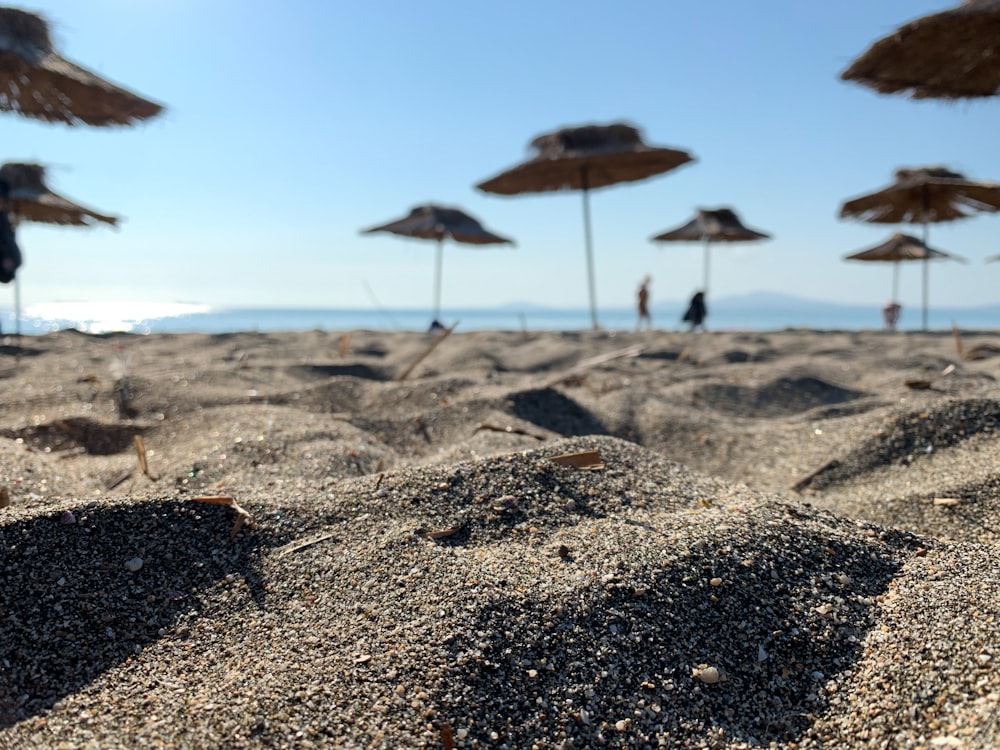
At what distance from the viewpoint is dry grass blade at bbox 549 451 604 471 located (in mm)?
1669

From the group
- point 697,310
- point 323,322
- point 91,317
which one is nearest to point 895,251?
point 697,310

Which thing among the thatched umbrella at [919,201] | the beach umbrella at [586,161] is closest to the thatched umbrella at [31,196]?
the beach umbrella at [586,161]

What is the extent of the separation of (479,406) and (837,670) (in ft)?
6.20

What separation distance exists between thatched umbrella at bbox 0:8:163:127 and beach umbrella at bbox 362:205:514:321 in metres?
4.53

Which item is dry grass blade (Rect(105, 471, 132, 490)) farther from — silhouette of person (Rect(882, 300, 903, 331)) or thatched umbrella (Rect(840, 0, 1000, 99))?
silhouette of person (Rect(882, 300, 903, 331))

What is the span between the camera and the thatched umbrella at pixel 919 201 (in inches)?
322

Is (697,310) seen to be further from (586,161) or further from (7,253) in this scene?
(7,253)

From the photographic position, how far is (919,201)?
9.35 m

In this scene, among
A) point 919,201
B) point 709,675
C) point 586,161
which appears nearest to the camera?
point 709,675

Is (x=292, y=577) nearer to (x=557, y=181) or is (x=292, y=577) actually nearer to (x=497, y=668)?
(x=497, y=668)

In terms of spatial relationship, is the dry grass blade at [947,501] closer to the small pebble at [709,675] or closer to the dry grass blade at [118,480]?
the small pebble at [709,675]

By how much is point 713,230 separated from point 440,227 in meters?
4.36

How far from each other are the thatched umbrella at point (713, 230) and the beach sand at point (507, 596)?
8.95 m

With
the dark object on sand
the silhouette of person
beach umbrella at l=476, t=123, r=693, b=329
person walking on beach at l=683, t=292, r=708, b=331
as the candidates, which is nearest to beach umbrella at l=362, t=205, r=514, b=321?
beach umbrella at l=476, t=123, r=693, b=329
